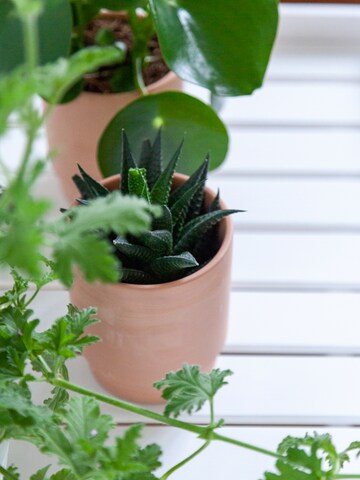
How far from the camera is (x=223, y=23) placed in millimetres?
728

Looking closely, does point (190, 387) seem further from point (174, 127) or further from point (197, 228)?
point (174, 127)

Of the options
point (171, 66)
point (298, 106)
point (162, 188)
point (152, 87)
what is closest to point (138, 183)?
point (162, 188)

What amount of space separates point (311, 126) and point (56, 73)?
2.30ft

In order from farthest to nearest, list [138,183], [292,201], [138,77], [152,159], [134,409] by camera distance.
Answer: [292,201] < [138,77] < [152,159] < [138,183] < [134,409]

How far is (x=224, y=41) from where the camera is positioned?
730mm

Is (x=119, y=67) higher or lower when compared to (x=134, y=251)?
higher

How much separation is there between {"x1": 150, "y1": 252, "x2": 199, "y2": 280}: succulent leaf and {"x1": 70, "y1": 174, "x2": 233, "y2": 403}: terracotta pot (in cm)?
1

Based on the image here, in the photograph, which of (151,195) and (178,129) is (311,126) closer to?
(178,129)

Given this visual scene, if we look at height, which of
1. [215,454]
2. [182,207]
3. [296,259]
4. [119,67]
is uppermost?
[119,67]

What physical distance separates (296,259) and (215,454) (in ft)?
0.80

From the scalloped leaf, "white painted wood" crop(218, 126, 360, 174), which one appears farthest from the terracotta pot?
"white painted wood" crop(218, 126, 360, 174)

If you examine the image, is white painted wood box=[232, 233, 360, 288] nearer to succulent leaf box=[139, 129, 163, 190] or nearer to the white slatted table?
the white slatted table

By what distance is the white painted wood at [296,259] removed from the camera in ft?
2.86

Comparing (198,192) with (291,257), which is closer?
(198,192)
